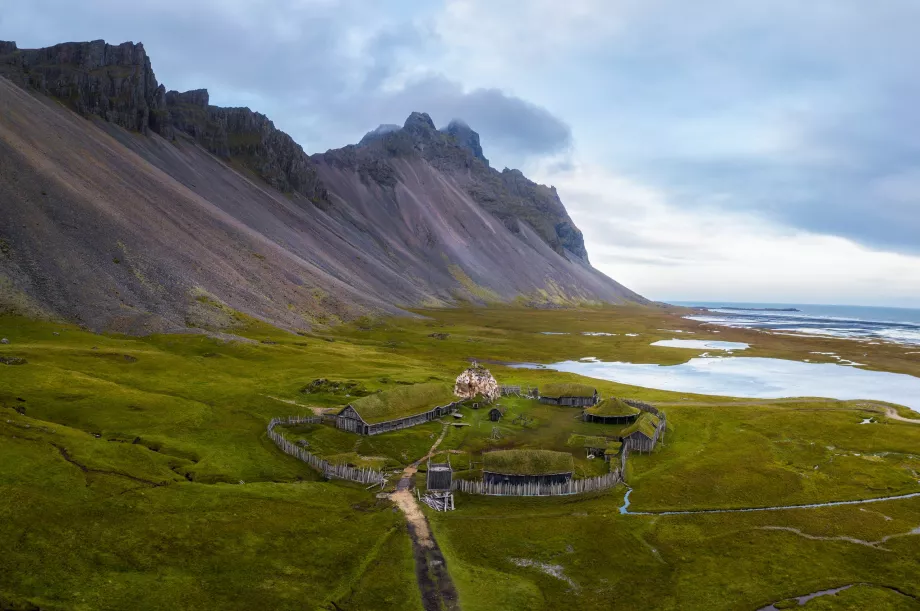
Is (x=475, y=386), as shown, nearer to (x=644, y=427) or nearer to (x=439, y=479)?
(x=644, y=427)

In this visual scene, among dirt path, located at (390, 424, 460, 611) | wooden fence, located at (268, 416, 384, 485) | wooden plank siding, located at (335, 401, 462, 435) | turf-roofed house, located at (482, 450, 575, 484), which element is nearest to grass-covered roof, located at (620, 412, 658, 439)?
turf-roofed house, located at (482, 450, 575, 484)

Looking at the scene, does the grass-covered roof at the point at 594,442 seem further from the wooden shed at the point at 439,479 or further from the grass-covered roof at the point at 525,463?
the wooden shed at the point at 439,479

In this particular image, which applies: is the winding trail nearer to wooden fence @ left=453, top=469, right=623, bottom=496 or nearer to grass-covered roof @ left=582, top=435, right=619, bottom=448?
wooden fence @ left=453, top=469, right=623, bottom=496

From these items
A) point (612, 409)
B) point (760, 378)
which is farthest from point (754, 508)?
point (760, 378)

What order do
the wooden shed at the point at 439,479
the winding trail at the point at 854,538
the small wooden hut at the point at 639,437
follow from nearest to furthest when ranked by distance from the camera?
1. the winding trail at the point at 854,538
2. the wooden shed at the point at 439,479
3. the small wooden hut at the point at 639,437

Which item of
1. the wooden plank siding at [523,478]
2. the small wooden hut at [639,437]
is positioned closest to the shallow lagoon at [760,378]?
the small wooden hut at [639,437]

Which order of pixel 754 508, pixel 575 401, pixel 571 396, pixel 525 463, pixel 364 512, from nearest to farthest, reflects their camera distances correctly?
pixel 364 512 < pixel 754 508 < pixel 525 463 < pixel 571 396 < pixel 575 401

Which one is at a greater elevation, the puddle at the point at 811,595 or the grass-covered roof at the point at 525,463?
the grass-covered roof at the point at 525,463
